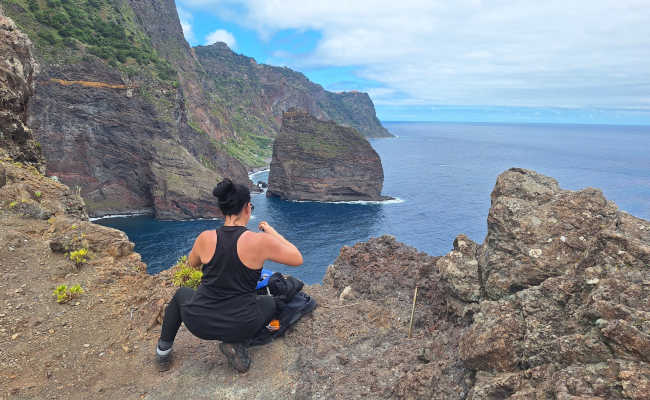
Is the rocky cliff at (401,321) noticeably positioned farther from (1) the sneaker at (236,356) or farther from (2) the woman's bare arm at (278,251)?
(2) the woman's bare arm at (278,251)

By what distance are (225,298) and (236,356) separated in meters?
1.03

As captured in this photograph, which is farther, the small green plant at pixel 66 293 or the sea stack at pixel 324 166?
the sea stack at pixel 324 166

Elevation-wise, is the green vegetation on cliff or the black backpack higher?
the green vegetation on cliff

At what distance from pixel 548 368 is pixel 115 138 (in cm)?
7619

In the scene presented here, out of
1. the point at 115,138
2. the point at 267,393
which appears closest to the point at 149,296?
the point at 267,393

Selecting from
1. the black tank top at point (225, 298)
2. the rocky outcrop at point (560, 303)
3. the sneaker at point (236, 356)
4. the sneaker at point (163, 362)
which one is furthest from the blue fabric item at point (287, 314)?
the rocky outcrop at point (560, 303)

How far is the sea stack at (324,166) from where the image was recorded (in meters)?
88.4

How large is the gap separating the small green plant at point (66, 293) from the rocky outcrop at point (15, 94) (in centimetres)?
721

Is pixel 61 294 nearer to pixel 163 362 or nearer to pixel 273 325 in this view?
pixel 163 362

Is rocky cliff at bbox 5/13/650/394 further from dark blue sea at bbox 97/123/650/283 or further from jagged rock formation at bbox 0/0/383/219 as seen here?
jagged rock formation at bbox 0/0/383/219

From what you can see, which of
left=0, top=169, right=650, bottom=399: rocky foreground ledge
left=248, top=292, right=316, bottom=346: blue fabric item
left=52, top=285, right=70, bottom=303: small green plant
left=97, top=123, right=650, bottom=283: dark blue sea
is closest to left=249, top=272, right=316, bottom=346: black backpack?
left=248, top=292, right=316, bottom=346: blue fabric item

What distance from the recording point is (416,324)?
662 cm

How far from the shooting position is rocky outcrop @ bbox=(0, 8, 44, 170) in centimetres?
1088

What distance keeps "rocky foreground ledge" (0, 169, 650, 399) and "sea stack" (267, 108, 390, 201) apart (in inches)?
3117
